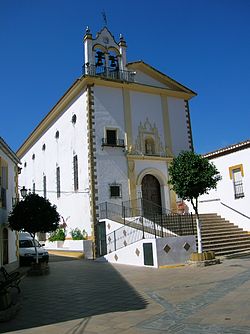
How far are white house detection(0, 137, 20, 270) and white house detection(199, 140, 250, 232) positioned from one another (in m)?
10.7

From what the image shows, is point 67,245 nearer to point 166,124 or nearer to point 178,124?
point 166,124

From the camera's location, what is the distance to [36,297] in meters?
9.05

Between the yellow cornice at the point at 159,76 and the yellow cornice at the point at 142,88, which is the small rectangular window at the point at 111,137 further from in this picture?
the yellow cornice at the point at 159,76

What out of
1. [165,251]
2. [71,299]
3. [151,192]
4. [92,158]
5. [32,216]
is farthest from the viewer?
[151,192]

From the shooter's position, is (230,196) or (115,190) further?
(115,190)

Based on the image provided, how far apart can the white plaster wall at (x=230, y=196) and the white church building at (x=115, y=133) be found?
2467 mm

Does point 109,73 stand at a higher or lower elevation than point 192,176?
higher

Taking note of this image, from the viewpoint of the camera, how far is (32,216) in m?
14.8

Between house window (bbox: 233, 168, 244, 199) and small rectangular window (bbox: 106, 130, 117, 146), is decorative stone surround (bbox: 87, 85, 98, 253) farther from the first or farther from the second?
house window (bbox: 233, 168, 244, 199)

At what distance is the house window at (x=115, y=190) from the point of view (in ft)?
65.5

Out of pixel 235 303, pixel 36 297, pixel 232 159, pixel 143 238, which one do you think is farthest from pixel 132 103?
pixel 235 303

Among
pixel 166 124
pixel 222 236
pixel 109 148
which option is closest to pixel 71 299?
pixel 222 236

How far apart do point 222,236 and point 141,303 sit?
409 inches

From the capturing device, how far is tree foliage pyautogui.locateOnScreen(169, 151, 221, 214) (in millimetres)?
13852
